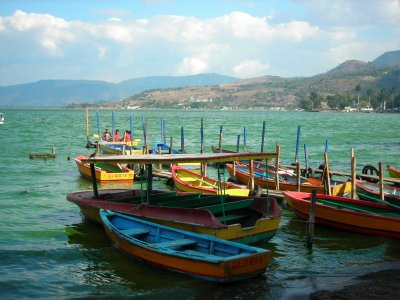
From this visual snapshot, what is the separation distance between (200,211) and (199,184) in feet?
31.1

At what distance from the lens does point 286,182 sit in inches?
889

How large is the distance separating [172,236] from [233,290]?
2.63m

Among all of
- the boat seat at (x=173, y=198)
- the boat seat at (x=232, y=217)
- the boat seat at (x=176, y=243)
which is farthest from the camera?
the boat seat at (x=173, y=198)

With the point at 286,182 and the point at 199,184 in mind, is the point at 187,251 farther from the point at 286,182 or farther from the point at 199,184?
the point at 286,182

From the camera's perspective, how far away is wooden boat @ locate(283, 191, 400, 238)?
15.2 metres

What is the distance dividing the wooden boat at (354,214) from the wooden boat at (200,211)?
253 cm

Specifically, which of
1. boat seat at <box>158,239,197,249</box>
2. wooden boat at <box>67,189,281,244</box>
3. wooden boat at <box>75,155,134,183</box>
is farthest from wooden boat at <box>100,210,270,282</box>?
wooden boat at <box>75,155,134,183</box>

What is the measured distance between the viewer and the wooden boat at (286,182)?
806 inches

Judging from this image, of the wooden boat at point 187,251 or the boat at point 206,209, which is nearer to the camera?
the wooden boat at point 187,251

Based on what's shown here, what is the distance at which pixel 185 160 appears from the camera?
44.7ft

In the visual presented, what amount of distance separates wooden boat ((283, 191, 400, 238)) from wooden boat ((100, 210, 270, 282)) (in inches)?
227

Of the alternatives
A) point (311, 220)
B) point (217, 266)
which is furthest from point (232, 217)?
point (217, 266)

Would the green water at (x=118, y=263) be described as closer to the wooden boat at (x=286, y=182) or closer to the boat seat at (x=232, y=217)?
the boat seat at (x=232, y=217)

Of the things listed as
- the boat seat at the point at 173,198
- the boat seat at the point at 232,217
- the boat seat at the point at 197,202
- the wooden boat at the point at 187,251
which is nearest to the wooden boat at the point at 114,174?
the boat seat at the point at 173,198
